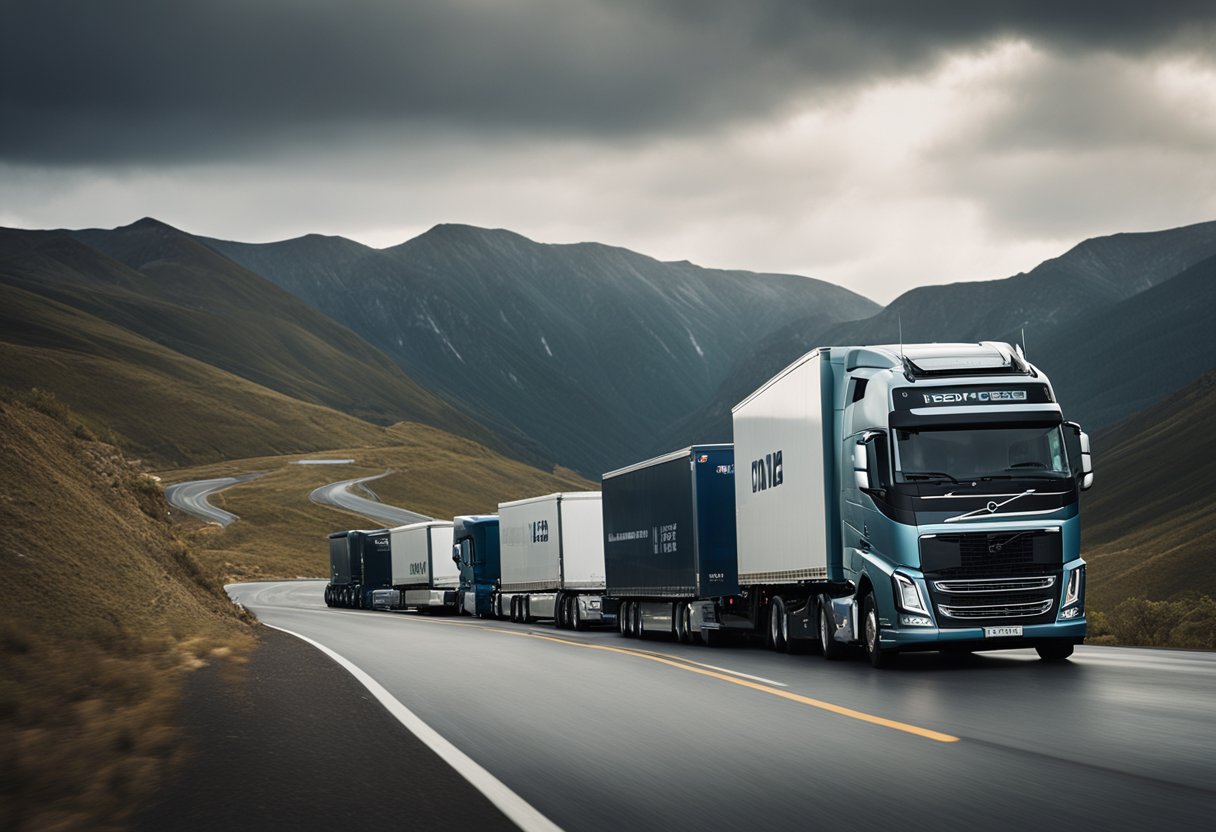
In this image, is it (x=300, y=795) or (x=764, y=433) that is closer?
(x=300, y=795)

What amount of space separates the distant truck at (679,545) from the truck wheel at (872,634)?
727cm

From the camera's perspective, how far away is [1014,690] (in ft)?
51.3

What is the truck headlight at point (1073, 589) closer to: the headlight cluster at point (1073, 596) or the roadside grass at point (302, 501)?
the headlight cluster at point (1073, 596)

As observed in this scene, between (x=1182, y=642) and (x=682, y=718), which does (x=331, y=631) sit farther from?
(x=682, y=718)

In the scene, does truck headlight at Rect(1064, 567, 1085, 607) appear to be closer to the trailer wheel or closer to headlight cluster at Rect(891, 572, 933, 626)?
headlight cluster at Rect(891, 572, 933, 626)

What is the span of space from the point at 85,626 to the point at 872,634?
429 inches

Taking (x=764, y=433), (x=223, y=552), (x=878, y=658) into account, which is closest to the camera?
(x=878, y=658)

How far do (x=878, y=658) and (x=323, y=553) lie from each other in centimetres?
11570

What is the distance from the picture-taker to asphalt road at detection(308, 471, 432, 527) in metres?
146

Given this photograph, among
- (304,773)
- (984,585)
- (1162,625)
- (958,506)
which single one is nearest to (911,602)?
(984,585)

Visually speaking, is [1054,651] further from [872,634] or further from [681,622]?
[681,622]

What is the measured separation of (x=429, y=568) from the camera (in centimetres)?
5581

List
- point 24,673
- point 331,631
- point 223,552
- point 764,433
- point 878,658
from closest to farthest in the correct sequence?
point 24,673
point 878,658
point 764,433
point 331,631
point 223,552

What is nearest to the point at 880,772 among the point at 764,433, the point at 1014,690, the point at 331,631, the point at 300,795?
the point at 300,795
